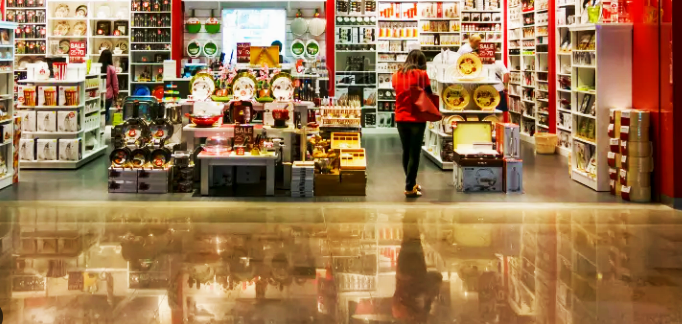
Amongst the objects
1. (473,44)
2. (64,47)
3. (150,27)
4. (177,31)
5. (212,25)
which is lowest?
(473,44)

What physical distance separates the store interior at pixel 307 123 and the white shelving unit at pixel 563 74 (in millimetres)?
32

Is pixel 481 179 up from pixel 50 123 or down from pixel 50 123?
down

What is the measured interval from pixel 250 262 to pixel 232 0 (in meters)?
9.68

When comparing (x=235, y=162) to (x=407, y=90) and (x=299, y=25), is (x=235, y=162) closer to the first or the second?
(x=407, y=90)

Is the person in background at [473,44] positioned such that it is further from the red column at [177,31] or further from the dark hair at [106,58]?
the dark hair at [106,58]

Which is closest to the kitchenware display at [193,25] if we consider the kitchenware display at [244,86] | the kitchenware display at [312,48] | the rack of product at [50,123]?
the kitchenware display at [312,48]

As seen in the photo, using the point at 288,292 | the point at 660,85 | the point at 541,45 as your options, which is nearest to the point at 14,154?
the point at 288,292

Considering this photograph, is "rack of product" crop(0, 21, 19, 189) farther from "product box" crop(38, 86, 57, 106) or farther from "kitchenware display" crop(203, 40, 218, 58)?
"kitchenware display" crop(203, 40, 218, 58)

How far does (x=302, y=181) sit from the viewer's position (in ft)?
25.1

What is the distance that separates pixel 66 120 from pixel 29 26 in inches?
247

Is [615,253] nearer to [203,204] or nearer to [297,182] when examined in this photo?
[297,182]

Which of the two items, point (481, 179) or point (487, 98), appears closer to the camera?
point (481, 179)

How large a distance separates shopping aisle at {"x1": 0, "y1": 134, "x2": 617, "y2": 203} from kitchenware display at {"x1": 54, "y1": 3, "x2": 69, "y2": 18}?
18.8 ft

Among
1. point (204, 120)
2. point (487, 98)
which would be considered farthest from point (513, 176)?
point (204, 120)
